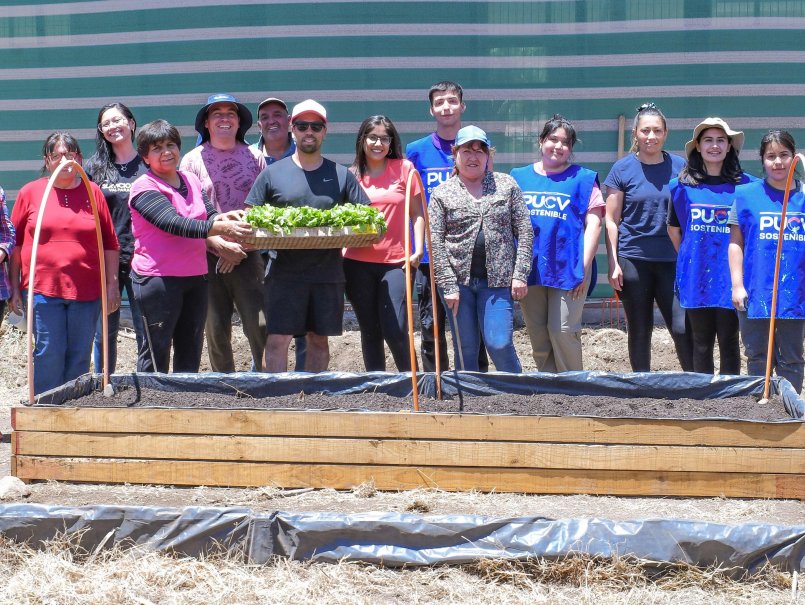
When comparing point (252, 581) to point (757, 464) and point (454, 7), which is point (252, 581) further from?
point (454, 7)

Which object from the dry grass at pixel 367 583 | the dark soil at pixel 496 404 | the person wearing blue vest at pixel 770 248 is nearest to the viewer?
the dry grass at pixel 367 583

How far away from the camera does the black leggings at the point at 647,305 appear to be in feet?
20.3

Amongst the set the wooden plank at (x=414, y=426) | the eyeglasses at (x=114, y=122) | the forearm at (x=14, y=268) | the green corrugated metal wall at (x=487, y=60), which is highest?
the green corrugated metal wall at (x=487, y=60)

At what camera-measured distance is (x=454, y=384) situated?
547 centimetres

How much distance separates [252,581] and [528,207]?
3064 mm

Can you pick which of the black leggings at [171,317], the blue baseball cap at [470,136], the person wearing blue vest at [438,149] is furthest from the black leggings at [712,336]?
the black leggings at [171,317]

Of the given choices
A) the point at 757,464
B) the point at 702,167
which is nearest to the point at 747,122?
the point at 702,167

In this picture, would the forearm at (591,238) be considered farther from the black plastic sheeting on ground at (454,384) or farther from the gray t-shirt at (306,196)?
the gray t-shirt at (306,196)

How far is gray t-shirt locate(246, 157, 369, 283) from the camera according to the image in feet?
19.0

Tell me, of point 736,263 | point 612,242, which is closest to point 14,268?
point 612,242

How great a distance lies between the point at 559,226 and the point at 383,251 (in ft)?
3.54

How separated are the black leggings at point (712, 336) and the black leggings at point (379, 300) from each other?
177cm

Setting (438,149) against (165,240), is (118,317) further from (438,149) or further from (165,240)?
(438,149)

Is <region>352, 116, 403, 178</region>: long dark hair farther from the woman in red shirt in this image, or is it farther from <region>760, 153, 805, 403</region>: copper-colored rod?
<region>760, 153, 805, 403</region>: copper-colored rod
